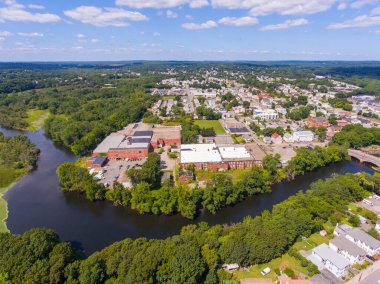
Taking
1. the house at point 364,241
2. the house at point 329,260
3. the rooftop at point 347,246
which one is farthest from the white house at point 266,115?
the house at point 329,260

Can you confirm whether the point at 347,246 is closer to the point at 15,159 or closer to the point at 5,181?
the point at 5,181

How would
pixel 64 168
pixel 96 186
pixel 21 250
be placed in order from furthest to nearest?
pixel 64 168 → pixel 96 186 → pixel 21 250

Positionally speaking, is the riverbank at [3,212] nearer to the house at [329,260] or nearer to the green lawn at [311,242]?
the green lawn at [311,242]

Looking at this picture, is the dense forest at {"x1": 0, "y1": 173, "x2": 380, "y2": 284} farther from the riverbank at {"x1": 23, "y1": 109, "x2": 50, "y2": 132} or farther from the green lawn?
the riverbank at {"x1": 23, "y1": 109, "x2": 50, "y2": 132}

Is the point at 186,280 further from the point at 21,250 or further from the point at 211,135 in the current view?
the point at 211,135

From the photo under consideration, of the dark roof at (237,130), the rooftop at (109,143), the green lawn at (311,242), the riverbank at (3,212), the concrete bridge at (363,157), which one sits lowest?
the riverbank at (3,212)

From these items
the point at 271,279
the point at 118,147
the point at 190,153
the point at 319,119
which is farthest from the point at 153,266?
the point at 319,119
